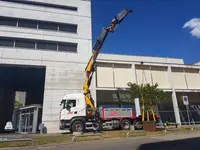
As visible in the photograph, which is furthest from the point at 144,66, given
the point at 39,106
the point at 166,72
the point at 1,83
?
the point at 1,83

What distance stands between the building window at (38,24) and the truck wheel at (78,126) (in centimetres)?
1336

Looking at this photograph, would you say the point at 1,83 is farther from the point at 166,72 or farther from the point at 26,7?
the point at 166,72

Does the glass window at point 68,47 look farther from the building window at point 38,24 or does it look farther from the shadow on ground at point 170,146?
the shadow on ground at point 170,146

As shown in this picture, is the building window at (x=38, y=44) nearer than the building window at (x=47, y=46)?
Yes

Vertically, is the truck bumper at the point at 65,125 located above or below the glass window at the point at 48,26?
below

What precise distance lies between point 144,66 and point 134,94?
357 inches

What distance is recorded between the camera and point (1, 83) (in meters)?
25.4

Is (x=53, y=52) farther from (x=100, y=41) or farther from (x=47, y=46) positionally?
(x=100, y=41)

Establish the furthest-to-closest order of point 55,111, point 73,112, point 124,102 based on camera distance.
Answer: point 124,102 < point 55,111 < point 73,112

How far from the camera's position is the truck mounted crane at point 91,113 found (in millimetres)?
15609

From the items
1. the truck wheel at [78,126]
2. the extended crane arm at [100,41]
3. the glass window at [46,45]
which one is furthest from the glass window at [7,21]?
the truck wheel at [78,126]

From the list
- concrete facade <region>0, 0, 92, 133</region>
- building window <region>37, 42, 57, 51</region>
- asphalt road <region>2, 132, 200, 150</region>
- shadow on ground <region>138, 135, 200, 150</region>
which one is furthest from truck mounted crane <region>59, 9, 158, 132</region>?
shadow on ground <region>138, 135, 200, 150</region>

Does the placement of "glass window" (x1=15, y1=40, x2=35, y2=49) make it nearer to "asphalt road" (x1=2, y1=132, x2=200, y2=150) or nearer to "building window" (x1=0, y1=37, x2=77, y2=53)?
"building window" (x1=0, y1=37, x2=77, y2=53)

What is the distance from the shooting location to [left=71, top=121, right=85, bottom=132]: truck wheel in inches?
603
